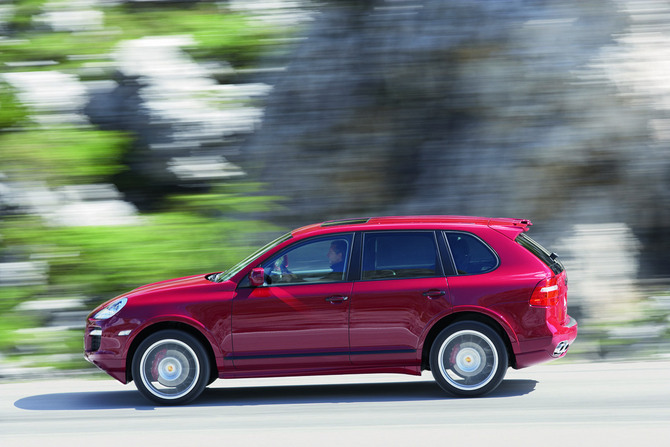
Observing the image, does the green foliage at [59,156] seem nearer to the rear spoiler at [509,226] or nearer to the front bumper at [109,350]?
the front bumper at [109,350]

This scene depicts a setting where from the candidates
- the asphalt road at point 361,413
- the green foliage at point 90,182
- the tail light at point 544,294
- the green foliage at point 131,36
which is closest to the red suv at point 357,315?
the tail light at point 544,294

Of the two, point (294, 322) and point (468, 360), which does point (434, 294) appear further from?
point (294, 322)

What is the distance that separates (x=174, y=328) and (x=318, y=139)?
4438mm

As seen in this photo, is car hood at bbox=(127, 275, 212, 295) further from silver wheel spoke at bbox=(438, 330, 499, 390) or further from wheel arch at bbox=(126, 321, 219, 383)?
silver wheel spoke at bbox=(438, 330, 499, 390)

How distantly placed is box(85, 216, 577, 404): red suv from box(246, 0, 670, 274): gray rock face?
10.9 ft

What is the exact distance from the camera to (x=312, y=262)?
23.5ft

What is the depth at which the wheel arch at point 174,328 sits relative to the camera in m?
7.19

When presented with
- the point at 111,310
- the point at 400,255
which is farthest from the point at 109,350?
the point at 400,255

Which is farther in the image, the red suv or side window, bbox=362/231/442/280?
side window, bbox=362/231/442/280

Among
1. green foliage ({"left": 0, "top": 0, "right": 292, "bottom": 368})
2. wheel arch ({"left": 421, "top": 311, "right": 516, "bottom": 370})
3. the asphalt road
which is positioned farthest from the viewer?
green foliage ({"left": 0, "top": 0, "right": 292, "bottom": 368})

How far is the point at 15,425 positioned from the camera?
680 centimetres

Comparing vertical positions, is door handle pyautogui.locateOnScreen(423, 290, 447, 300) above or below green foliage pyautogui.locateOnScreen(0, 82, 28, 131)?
below

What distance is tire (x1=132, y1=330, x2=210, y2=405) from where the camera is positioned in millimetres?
7129

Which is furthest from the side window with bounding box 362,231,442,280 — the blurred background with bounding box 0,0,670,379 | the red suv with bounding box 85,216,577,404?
the blurred background with bounding box 0,0,670,379
